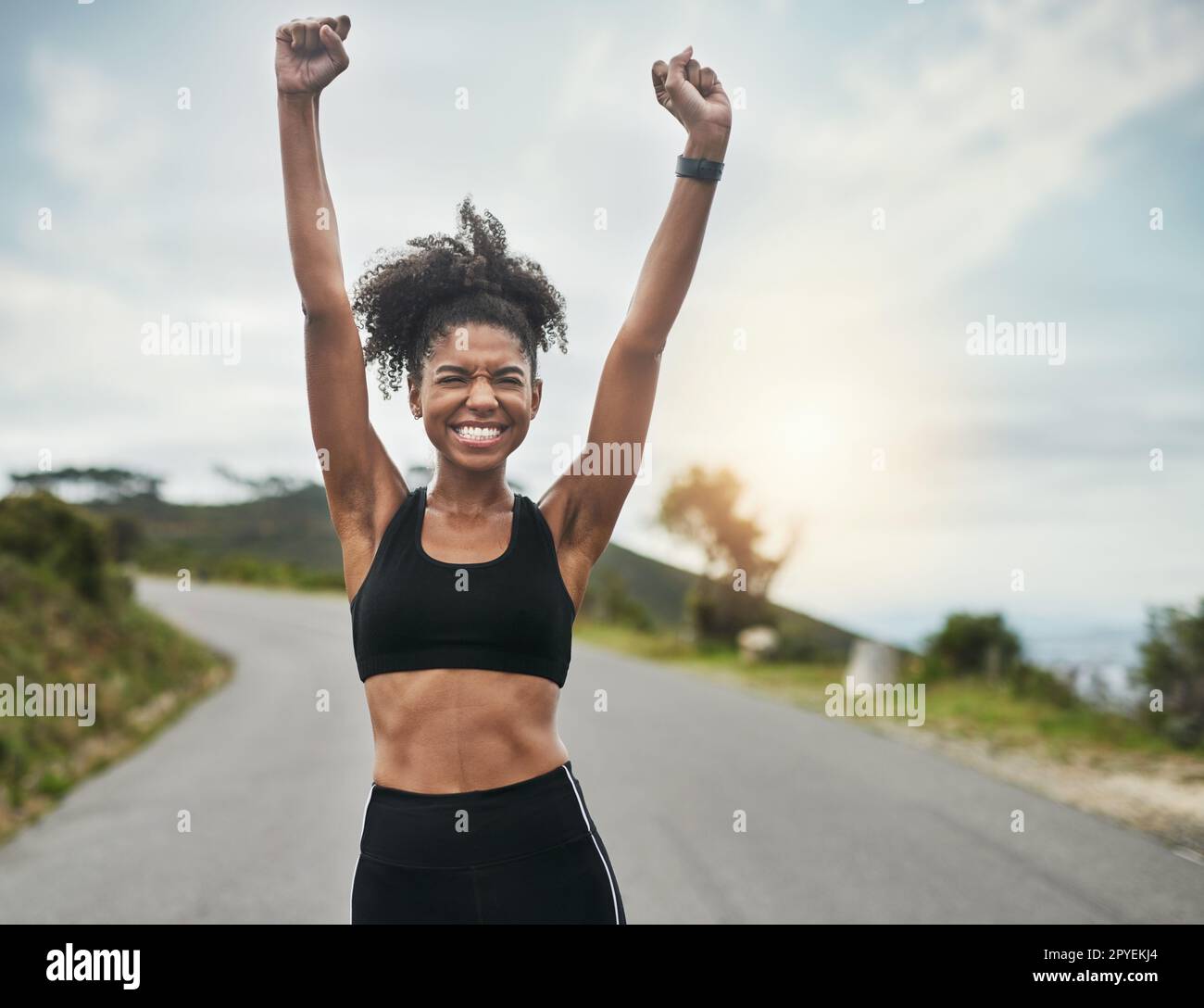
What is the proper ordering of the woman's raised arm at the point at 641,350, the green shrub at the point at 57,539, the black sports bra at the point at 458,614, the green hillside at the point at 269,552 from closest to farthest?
1. the black sports bra at the point at 458,614
2. the woman's raised arm at the point at 641,350
3. the green shrub at the point at 57,539
4. the green hillside at the point at 269,552

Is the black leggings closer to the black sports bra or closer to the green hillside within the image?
the black sports bra

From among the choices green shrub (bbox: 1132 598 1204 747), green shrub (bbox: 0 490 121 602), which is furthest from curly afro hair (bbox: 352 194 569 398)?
green shrub (bbox: 0 490 121 602)

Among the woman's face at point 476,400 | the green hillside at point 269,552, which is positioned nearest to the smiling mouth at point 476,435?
the woman's face at point 476,400

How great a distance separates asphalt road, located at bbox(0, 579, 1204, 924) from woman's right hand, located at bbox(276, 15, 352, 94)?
13.5 feet

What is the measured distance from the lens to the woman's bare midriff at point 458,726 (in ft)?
4.90

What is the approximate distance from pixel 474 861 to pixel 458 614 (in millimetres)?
376

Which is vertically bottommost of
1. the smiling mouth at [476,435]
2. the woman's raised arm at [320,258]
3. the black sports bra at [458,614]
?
the black sports bra at [458,614]

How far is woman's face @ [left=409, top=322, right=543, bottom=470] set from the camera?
1506 millimetres

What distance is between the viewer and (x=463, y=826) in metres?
1.51

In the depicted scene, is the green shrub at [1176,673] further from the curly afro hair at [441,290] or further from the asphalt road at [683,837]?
the curly afro hair at [441,290]

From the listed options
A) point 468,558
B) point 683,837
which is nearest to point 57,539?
point 683,837

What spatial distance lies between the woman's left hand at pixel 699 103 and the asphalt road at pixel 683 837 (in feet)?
12.9
